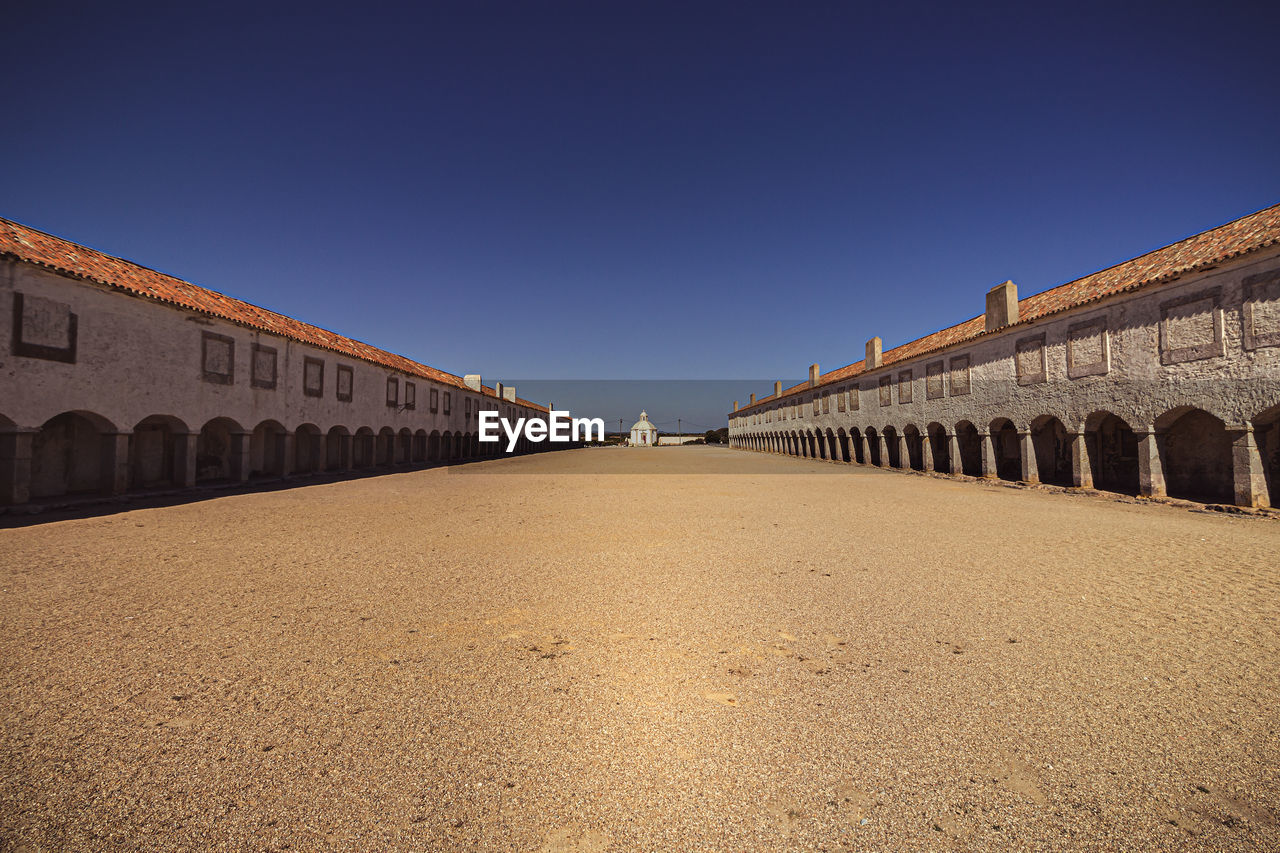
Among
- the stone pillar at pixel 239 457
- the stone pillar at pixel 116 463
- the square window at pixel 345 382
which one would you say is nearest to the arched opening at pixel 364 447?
the square window at pixel 345 382

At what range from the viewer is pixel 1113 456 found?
17.2m

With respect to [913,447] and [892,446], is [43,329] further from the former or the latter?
[892,446]

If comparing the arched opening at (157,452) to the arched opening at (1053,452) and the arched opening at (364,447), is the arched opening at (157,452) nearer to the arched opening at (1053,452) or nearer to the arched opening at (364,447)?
the arched opening at (364,447)

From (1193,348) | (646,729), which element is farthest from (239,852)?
(1193,348)

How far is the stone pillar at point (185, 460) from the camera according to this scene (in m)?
14.7

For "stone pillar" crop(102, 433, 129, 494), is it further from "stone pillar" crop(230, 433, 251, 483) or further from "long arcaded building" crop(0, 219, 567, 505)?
"stone pillar" crop(230, 433, 251, 483)

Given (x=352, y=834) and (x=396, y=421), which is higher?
(x=396, y=421)

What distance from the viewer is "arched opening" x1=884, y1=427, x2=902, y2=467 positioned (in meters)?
27.0

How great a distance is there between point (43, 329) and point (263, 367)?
6425mm

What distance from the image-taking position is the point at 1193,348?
495 inches

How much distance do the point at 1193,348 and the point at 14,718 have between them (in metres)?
20.6

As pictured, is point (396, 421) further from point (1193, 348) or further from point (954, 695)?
point (1193, 348)

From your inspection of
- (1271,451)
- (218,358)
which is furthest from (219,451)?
(1271,451)

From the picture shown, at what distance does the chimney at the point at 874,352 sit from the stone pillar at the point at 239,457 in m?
30.5
